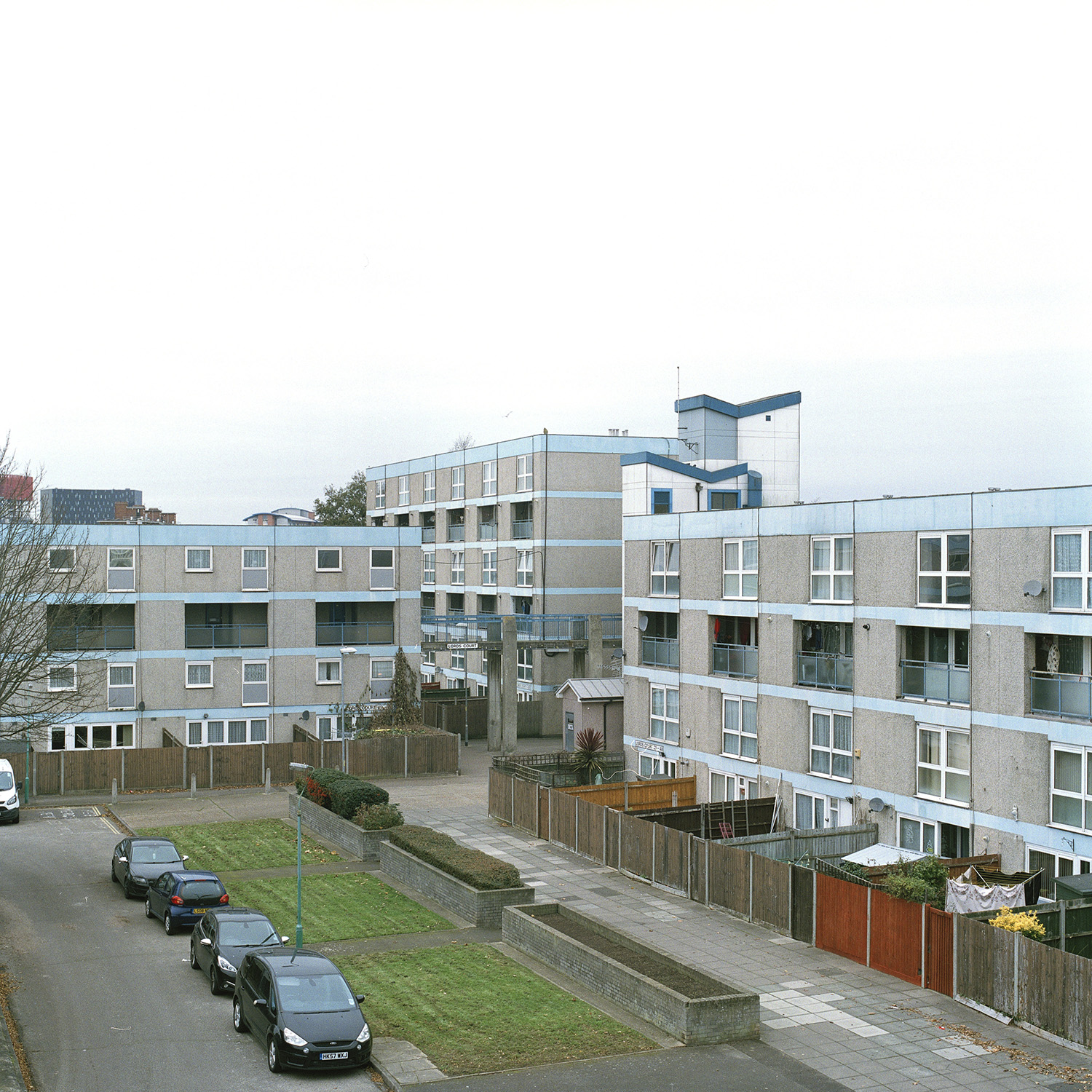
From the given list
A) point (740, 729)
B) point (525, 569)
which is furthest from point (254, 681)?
point (740, 729)

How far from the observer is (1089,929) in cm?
2117

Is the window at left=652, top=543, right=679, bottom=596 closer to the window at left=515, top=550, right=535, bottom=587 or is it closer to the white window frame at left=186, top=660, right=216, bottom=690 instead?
the window at left=515, top=550, right=535, bottom=587

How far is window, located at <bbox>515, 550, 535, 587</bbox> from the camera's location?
60.1 meters

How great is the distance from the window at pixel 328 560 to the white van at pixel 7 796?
15.5m

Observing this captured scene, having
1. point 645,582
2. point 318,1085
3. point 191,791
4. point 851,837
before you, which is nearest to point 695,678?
point 645,582

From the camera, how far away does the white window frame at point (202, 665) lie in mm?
47875

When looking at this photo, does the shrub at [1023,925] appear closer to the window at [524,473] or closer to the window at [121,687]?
the window at [121,687]

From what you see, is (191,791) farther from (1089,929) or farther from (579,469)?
(1089,929)

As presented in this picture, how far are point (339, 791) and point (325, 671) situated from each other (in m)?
15.3

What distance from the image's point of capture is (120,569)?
1843 inches

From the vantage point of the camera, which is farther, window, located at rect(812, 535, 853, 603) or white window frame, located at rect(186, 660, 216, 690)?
white window frame, located at rect(186, 660, 216, 690)

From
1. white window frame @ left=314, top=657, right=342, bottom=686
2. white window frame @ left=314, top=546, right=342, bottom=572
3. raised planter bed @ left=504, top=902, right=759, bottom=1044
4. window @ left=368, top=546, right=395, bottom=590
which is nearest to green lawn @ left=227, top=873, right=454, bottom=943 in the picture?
raised planter bed @ left=504, top=902, right=759, bottom=1044

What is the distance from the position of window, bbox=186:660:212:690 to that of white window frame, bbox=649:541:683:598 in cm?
1882

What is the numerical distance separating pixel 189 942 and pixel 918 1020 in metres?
14.4
